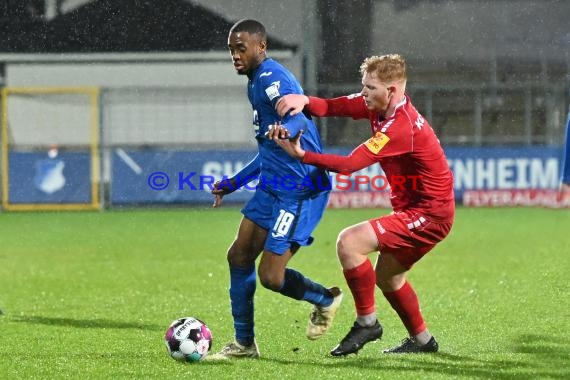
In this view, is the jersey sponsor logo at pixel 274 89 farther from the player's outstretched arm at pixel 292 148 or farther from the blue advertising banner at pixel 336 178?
the blue advertising banner at pixel 336 178

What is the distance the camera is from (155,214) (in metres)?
18.6

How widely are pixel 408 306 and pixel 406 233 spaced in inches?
18.8

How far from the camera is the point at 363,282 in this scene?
6.53m

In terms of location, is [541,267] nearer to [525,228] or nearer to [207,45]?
[525,228]

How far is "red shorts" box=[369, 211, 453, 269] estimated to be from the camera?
21.4 feet

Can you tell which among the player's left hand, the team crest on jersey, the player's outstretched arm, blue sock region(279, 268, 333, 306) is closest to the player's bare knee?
blue sock region(279, 268, 333, 306)

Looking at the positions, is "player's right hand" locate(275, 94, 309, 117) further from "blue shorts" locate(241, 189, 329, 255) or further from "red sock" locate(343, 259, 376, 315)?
"red sock" locate(343, 259, 376, 315)

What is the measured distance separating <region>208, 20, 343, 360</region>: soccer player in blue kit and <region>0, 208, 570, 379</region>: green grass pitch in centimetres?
33

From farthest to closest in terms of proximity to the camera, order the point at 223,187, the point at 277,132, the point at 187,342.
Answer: the point at 223,187
the point at 187,342
the point at 277,132

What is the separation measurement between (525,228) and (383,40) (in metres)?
→ 10.9

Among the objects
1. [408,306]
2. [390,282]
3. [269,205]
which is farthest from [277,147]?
[408,306]

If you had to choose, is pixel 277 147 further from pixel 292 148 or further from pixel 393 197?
pixel 393 197

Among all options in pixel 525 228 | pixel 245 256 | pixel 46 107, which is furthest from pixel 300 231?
pixel 46 107

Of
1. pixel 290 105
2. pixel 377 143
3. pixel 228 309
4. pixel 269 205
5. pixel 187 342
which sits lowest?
pixel 228 309
